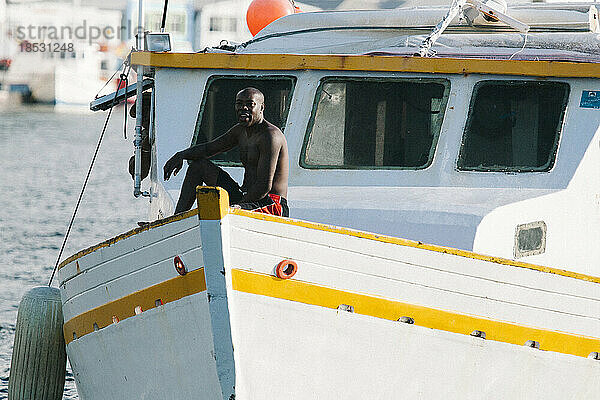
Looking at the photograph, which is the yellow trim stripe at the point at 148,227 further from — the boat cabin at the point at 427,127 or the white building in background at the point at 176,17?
the white building in background at the point at 176,17

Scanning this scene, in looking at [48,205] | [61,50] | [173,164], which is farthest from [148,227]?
[61,50]

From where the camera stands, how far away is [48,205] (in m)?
26.8

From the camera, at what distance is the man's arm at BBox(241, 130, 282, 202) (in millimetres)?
7191

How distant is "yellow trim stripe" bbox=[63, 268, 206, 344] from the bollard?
49.9 inches

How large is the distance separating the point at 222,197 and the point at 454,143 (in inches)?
94.8

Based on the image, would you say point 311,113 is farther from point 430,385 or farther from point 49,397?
point 49,397

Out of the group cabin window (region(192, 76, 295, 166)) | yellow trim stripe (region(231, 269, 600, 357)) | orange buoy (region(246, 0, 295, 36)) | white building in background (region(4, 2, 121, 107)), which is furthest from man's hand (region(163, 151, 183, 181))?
white building in background (region(4, 2, 121, 107))

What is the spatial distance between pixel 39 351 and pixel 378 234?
375cm

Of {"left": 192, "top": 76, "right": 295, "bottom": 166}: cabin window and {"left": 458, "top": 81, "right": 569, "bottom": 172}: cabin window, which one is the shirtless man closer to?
{"left": 192, "top": 76, "right": 295, "bottom": 166}: cabin window

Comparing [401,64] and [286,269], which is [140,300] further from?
[401,64]

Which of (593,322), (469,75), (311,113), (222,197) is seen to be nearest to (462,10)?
(469,75)

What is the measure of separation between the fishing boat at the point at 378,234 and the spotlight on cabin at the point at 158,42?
0.04 meters

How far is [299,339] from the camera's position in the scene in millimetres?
6637

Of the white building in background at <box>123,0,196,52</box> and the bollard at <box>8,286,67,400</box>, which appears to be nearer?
the bollard at <box>8,286,67,400</box>
